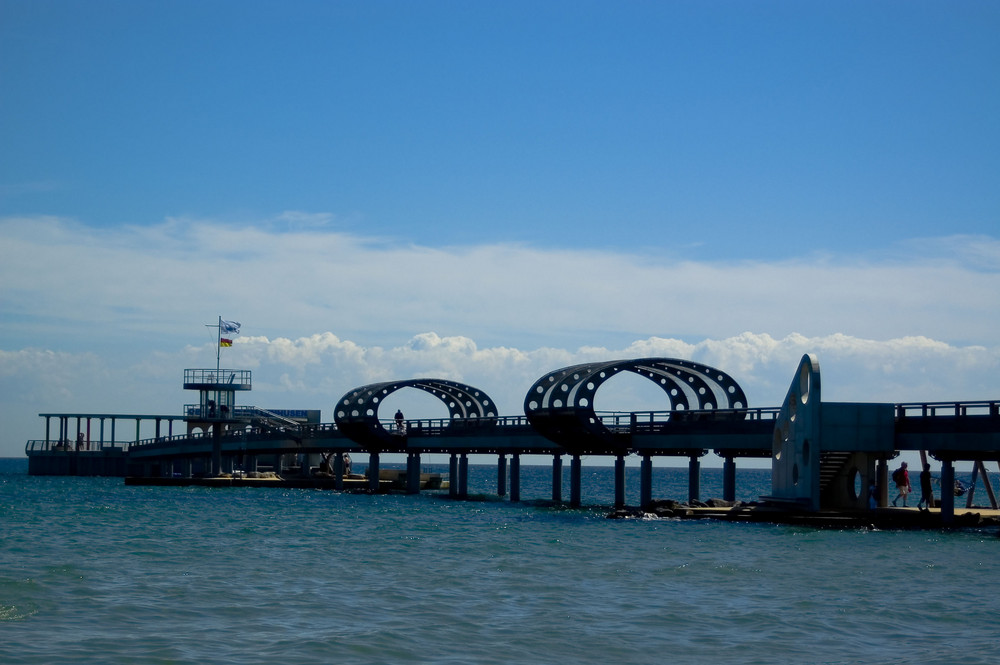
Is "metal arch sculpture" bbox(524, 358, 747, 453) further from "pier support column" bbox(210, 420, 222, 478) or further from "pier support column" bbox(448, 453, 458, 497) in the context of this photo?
"pier support column" bbox(210, 420, 222, 478)

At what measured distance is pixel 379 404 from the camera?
69.7 m

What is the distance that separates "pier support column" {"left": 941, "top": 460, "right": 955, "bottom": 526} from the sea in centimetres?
101

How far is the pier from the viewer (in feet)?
133

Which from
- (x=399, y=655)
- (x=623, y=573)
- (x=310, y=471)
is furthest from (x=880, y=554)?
(x=310, y=471)

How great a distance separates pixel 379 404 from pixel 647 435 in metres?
21.4

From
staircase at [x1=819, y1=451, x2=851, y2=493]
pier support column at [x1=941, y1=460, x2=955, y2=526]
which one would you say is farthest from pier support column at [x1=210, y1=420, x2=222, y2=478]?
pier support column at [x1=941, y1=460, x2=955, y2=526]

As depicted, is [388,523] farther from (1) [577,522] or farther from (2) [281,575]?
(2) [281,575]

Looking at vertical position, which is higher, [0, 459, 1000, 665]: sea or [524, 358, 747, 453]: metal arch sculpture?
[524, 358, 747, 453]: metal arch sculpture

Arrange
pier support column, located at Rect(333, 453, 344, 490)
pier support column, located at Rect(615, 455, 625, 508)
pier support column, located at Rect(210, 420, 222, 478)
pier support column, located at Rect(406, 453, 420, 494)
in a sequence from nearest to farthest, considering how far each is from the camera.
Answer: pier support column, located at Rect(615, 455, 625, 508)
pier support column, located at Rect(406, 453, 420, 494)
pier support column, located at Rect(333, 453, 344, 490)
pier support column, located at Rect(210, 420, 222, 478)

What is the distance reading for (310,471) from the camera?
8825 cm

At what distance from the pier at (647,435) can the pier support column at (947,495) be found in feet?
0.12

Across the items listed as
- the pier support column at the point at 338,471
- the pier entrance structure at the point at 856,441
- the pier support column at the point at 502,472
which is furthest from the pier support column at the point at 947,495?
the pier support column at the point at 338,471

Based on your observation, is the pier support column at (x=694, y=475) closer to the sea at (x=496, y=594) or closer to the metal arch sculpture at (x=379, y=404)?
the sea at (x=496, y=594)

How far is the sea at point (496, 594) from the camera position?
18.9 meters
